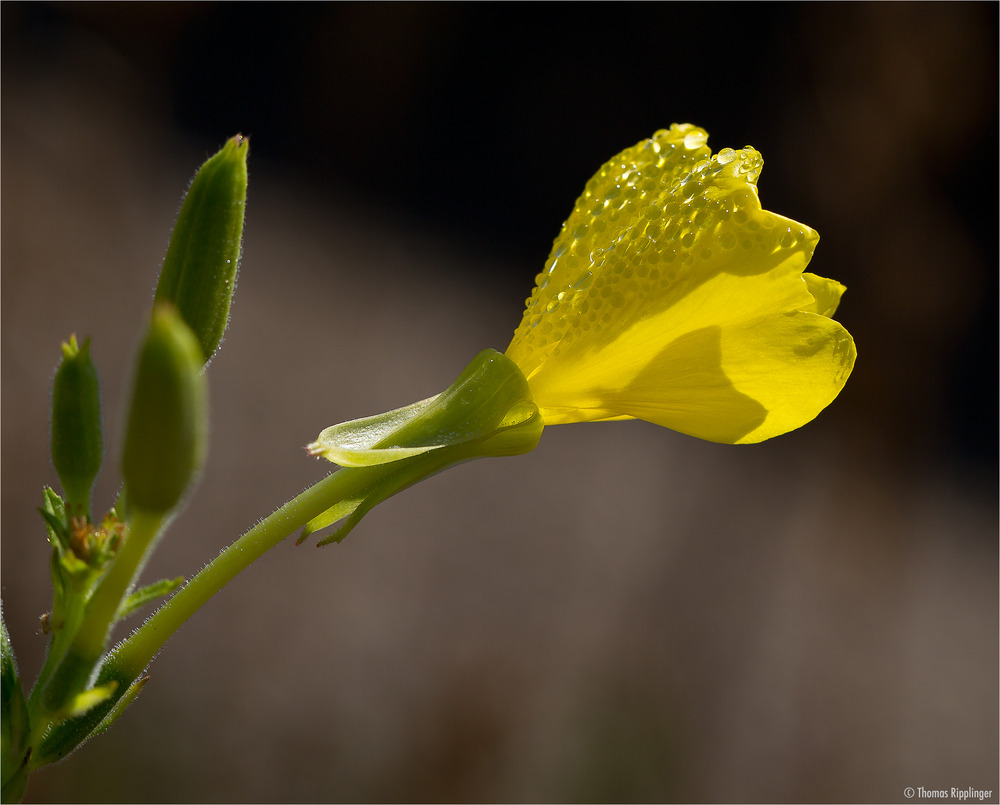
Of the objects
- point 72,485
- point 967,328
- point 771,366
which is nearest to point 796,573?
point 967,328

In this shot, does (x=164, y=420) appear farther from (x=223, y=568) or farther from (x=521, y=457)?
(x=521, y=457)

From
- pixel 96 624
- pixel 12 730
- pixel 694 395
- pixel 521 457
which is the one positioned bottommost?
pixel 12 730

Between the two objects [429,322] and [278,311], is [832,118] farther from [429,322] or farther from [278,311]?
[278,311]

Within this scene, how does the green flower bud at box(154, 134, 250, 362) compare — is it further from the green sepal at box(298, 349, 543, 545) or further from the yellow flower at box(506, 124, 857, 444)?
the yellow flower at box(506, 124, 857, 444)

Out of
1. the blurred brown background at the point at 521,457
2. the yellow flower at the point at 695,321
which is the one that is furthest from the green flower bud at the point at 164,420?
the blurred brown background at the point at 521,457

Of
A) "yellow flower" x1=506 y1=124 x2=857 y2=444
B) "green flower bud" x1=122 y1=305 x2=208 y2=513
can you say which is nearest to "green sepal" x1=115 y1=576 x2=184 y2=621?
"green flower bud" x1=122 y1=305 x2=208 y2=513

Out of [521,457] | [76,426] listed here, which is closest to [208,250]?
[76,426]
